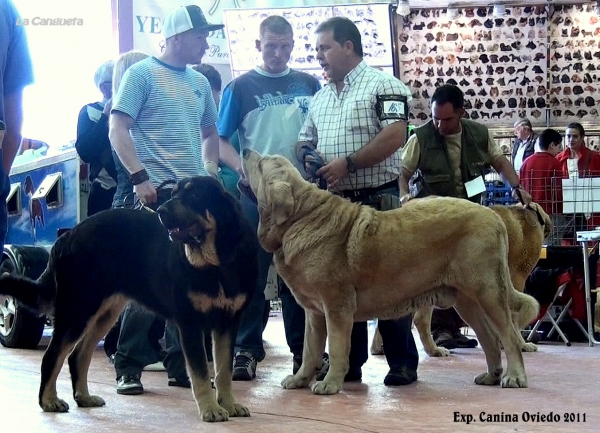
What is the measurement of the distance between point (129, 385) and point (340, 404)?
3.66 feet

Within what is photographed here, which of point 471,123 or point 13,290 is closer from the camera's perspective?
point 13,290

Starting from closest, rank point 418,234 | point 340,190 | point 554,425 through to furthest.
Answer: point 554,425
point 418,234
point 340,190

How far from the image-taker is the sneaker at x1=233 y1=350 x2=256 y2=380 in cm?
495

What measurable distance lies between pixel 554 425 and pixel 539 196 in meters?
4.76

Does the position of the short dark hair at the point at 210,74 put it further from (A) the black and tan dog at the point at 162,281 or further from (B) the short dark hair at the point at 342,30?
(A) the black and tan dog at the point at 162,281

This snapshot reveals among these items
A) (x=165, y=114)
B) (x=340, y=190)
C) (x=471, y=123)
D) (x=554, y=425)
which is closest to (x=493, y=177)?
(x=471, y=123)

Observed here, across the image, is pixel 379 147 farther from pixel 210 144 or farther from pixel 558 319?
pixel 558 319

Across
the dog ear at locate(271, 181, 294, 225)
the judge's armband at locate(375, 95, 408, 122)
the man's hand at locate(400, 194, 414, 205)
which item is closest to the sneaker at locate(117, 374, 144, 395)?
the dog ear at locate(271, 181, 294, 225)

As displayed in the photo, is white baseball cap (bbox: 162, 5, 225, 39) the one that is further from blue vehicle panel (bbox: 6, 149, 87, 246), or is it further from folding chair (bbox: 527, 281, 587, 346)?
folding chair (bbox: 527, 281, 587, 346)

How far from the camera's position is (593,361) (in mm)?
5883

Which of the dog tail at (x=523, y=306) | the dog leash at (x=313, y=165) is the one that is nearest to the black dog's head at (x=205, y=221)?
the dog leash at (x=313, y=165)

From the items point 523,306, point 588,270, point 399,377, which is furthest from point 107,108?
point 588,270

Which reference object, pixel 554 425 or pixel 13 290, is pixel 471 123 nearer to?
pixel 554 425

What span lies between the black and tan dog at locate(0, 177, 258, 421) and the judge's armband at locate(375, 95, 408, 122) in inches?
50.4
